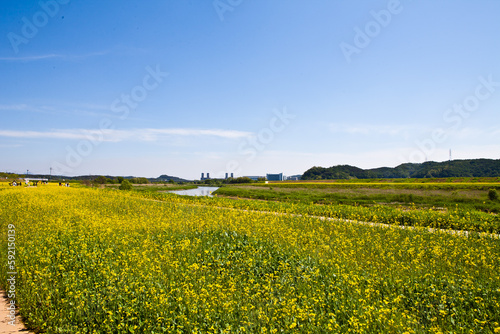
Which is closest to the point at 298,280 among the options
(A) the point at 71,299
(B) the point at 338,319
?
(B) the point at 338,319

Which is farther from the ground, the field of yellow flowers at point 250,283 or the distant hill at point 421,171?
the distant hill at point 421,171

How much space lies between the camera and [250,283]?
17.6ft

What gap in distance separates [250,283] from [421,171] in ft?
277

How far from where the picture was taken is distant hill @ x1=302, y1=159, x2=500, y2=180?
6269 centimetres

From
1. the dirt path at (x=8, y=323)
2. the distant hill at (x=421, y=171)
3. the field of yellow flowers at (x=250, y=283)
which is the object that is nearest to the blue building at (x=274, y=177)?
the distant hill at (x=421, y=171)

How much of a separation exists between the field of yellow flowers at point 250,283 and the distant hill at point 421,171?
65.0m

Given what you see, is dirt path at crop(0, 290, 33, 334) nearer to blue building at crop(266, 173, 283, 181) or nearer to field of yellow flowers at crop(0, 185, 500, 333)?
field of yellow flowers at crop(0, 185, 500, 333)

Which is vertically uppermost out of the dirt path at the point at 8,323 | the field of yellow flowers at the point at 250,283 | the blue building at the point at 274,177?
the blue building at the point at 274,177

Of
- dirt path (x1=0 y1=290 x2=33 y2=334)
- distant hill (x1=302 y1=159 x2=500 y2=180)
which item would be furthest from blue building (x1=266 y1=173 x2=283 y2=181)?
dirt path (x1=0 y1=290 x2=33 y2=334)

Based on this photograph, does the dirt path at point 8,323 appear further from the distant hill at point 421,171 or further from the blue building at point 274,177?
the blue building at point 274,177

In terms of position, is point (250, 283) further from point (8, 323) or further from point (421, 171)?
point (421, 171)

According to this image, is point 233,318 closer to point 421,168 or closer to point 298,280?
point 298,280

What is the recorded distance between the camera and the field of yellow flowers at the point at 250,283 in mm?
4094

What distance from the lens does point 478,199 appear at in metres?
25.0
